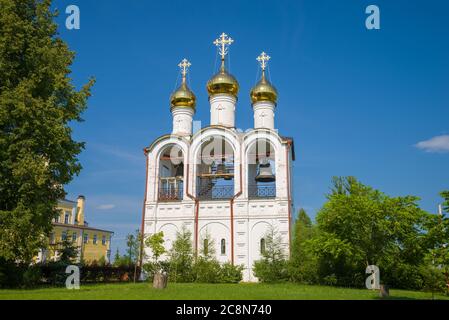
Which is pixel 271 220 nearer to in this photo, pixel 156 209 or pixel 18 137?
pixel 156 209

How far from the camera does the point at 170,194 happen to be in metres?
29.0

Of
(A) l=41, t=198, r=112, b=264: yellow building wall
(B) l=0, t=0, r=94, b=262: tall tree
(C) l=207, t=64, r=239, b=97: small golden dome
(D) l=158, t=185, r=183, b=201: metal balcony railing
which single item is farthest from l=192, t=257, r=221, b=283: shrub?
(A) l=41, t=198, r=112, b=264: yellow building wall

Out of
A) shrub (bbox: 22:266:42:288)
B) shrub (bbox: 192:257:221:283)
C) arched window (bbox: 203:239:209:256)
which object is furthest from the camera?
arched window (bbox: 203:239:209:256)

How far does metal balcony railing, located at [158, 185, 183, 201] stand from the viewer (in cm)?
2861

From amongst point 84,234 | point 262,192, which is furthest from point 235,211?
point 84,234

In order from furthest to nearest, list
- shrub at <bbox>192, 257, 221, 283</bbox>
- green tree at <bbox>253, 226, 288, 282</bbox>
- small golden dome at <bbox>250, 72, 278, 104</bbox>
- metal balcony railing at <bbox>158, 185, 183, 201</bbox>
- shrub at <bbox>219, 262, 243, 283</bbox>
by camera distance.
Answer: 1. small golden dome at <bbox>250, 72, 278, 104</bbox>
2. metal balcony railing at <bbox>158, 185, 183, 201</bbox>
3. shrub at <bbox>219, 262, 243, 283</bbox>
4. shrub at <bbox>192, 257, 221, 283</bbox>
5. green tree at <bbox>253, 226, 288, 282</bbox>

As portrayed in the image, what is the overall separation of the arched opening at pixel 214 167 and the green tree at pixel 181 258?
11.2ft

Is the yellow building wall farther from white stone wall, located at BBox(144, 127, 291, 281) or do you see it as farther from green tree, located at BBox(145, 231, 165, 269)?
green tree, located at BBox(145, 231, 165, 269)

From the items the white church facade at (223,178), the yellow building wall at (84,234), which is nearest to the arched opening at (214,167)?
the white church facade at (223,178)

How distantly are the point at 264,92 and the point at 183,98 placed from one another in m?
5.95

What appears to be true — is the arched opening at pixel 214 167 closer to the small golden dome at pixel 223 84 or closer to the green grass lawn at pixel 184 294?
the small golden dome at pixel 223 84

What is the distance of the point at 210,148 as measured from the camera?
3041 centimetres

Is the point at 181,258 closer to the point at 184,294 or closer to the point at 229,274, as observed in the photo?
the point at 229,274

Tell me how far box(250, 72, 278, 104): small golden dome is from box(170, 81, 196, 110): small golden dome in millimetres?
4455
